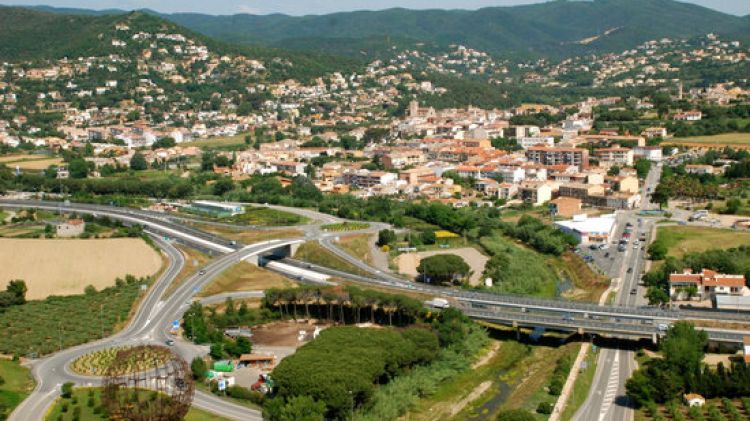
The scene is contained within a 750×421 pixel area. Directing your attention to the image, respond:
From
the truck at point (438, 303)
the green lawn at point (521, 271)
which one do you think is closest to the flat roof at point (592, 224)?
the green lawn at point (521, 271)

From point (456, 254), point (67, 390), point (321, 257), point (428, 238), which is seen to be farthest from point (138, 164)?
point (67, 390)

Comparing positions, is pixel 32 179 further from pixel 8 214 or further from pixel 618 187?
pixel 618 187

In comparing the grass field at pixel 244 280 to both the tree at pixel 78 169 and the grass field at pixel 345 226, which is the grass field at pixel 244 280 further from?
the tree at pixel 78 169

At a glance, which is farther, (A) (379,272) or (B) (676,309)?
(A) (379,272)

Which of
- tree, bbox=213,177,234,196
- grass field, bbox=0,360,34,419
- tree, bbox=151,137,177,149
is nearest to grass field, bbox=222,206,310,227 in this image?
tree, bbox=213,177,234,196

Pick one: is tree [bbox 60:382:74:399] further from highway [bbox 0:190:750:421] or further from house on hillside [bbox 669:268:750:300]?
house on hillside [bbox 669:268:750:300]

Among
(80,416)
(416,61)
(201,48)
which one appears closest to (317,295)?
(80,416)

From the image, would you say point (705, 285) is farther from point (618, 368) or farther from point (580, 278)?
point (618, 368)
